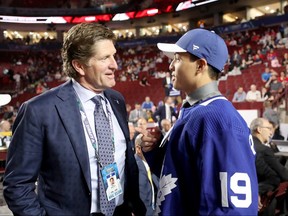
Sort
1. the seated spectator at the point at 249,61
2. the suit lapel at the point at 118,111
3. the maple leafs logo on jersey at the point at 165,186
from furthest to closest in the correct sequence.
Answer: the seated spectator at the point at 249,61 → the suit lapel at the point at 118,111 → the maple leafs logo on jersey at the point at 165,186

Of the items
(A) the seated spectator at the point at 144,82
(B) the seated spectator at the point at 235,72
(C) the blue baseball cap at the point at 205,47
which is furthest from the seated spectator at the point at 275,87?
(C) the blue baseball cap at the point at 205,47

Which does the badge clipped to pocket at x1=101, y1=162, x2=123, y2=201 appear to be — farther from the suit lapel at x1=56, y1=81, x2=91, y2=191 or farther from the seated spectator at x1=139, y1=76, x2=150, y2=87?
the seated spectator at x1=139, y1=76, x2=150, y2=87

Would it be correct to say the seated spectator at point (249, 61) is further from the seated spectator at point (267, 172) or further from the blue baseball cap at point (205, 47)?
the blue baseball cap at point (205, 47)

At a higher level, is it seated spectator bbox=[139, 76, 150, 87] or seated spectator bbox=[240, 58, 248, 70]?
seated spectator bbox=[240, 58, 248, 70]

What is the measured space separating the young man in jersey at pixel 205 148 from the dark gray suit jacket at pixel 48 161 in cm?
39

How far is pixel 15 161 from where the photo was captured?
162 cm

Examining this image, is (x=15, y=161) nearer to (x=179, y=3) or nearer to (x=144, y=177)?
(x=144, y=177)

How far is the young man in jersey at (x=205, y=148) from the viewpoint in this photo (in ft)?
4.46

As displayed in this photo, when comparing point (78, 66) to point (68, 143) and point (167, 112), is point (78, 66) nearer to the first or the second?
point (68, 143)

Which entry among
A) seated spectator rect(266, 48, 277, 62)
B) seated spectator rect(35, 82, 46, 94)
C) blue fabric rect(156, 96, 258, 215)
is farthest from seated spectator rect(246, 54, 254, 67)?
blue fabric rect(156, 96, 258, 215)

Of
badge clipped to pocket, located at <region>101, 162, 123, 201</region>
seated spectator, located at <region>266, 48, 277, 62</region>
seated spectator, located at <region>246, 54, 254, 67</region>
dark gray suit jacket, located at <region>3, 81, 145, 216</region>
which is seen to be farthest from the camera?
seated spectator, located at <region>246, 54, 254, 67</region>

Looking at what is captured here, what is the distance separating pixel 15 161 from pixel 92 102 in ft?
1.50

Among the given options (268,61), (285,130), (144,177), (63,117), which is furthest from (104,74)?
(268,61)

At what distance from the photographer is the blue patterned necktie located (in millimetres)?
1701
